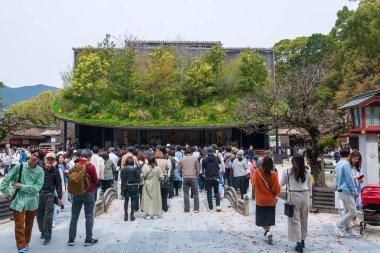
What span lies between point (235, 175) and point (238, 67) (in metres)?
18.1

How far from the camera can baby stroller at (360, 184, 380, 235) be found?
20.5ft

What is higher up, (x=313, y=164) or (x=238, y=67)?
(x=238, y=67)

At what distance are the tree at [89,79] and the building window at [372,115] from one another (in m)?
19.5

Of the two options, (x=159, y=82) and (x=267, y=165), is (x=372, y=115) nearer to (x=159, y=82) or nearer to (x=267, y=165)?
(x=267, y=165)

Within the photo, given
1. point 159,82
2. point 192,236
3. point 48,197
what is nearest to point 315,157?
point 192,236

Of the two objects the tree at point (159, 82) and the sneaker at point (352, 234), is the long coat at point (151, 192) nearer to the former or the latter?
the sneaker at point (352, 234)

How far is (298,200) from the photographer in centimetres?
542

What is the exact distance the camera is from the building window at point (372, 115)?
8.94 metres

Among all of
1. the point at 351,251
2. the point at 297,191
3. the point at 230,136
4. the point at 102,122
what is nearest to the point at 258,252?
the point at 297,191

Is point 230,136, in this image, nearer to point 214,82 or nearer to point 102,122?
point 214,82

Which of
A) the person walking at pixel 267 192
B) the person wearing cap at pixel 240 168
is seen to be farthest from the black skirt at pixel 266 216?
the person wearing cap at pixel 240 168

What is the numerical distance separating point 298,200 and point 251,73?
22119 mm

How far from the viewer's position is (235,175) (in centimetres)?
1005

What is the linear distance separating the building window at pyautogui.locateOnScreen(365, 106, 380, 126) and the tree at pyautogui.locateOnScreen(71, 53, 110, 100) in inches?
769
